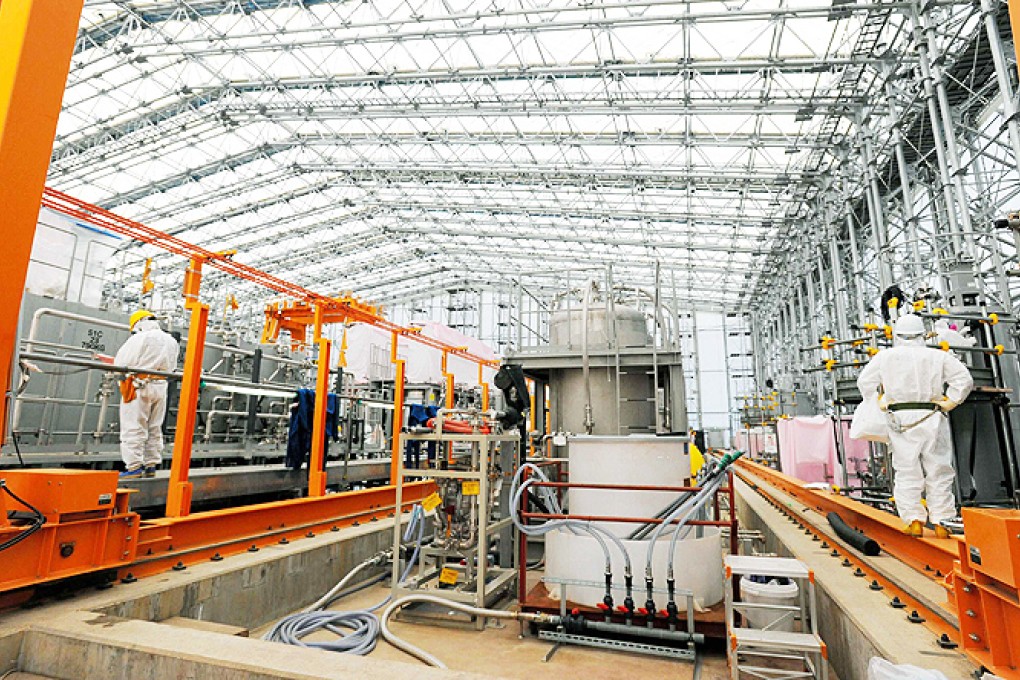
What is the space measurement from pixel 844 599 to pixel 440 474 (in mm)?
3320

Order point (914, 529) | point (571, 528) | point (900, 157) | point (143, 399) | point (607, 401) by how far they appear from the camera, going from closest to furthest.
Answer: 1. point (914, 529)
2. point (571, 528)
3. point (143, 399)
4. point (607, 401)
5. point (900, 157)

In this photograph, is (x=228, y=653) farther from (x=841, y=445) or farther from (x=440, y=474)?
(x=841, y=445)

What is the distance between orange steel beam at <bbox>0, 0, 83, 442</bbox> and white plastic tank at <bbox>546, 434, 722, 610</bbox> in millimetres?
4088

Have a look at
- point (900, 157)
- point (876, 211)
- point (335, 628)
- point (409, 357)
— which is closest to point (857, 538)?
point (335, 628)

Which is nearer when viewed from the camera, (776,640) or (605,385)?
(776,640)

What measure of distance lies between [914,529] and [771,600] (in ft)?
5.32

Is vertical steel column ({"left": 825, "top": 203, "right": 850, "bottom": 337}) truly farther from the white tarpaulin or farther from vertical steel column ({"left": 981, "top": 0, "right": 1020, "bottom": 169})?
the white tarpaulin

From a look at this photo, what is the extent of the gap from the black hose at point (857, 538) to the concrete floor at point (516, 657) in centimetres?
175

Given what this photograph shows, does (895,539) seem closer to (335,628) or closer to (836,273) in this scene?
(335,628)

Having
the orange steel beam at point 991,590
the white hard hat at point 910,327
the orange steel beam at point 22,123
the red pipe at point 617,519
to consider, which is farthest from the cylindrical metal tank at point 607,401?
the orange steel beam at point 22,123

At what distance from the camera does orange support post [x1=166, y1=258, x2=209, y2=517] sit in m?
4.89

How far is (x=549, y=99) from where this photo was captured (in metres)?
14.2

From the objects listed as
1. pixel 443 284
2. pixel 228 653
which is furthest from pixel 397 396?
pixel 443 284

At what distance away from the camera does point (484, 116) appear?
51.0ft
